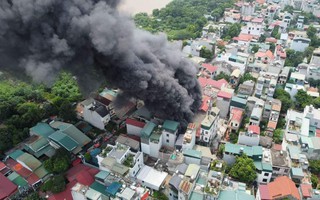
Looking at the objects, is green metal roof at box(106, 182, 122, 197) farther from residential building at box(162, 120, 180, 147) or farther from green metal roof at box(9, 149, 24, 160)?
green metal roof at box(9, 149, 24, 160)

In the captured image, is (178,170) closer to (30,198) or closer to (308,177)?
(308,177)

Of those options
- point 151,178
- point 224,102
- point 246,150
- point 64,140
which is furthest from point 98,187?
point 224,102

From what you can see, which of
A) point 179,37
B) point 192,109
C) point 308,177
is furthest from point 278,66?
point 179,37

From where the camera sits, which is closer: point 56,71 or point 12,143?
point 56,71

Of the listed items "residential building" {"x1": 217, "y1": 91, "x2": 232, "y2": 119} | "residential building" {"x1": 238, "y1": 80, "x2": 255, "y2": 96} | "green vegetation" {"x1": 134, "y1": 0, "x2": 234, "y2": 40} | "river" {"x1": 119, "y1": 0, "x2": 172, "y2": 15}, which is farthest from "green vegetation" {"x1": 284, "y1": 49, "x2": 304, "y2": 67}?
"river" {"x1": 119, "y1": 0, "x2": 172, "y2": 15}

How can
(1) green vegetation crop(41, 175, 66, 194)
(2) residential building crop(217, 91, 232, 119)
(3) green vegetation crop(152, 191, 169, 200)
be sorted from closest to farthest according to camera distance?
(3) green vegetation crop(152, 191, 169, 200) → (1) green vegetation crop(41, 175, 66, 194) → (2) residential building crop(217, 91, 232, 119)

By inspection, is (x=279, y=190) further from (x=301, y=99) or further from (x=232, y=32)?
(x=232, y=32)

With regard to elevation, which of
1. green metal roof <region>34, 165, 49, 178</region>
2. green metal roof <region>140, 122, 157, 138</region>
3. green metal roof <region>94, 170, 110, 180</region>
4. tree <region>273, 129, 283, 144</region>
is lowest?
green metal roof <region>34, 165, 49, 178</region>
